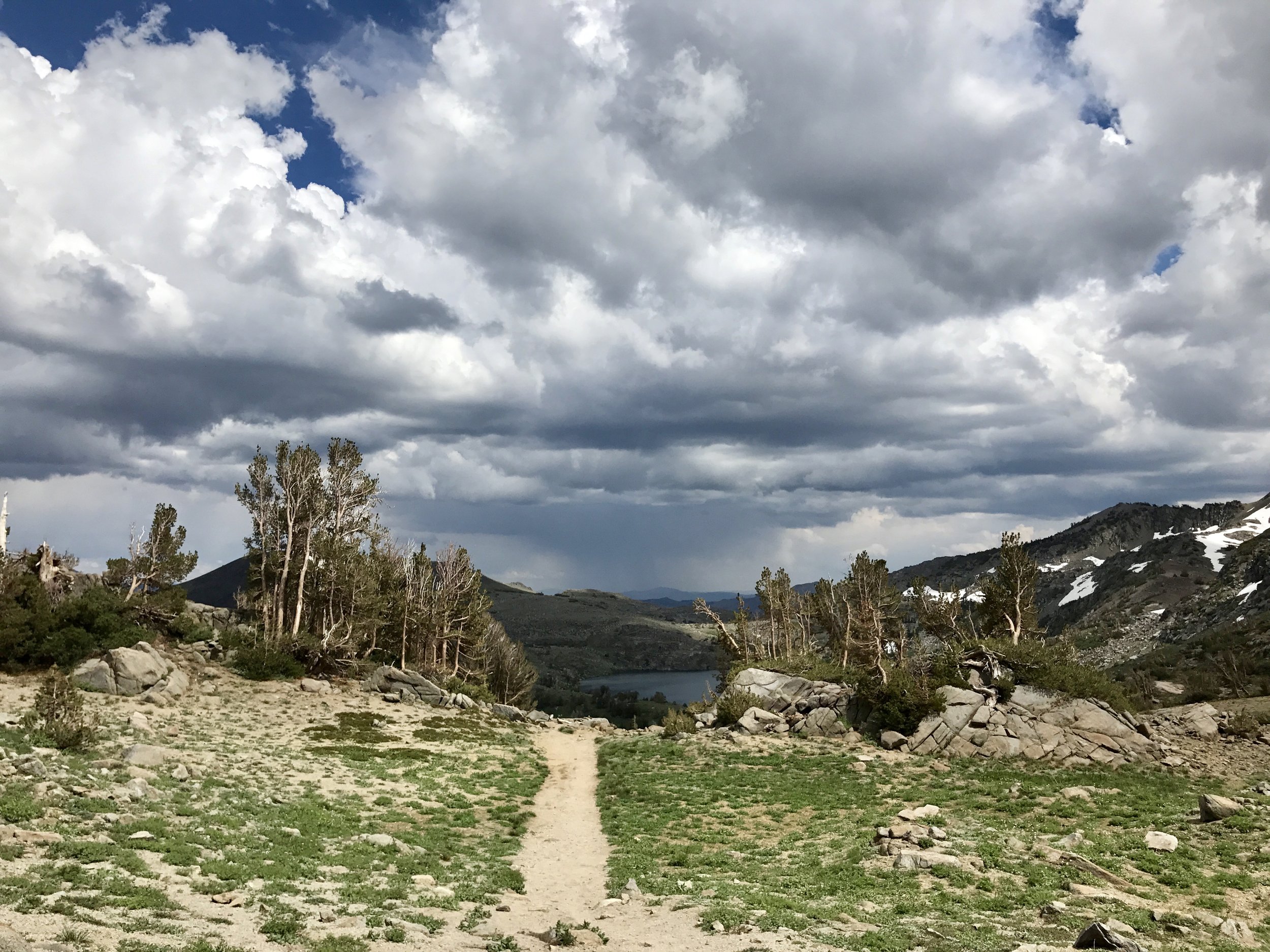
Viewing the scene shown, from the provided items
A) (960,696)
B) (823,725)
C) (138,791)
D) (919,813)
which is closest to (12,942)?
(138,791)

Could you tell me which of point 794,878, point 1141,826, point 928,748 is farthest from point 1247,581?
point 794,878

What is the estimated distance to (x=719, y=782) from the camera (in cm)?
2962

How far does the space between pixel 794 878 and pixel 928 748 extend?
791 inches

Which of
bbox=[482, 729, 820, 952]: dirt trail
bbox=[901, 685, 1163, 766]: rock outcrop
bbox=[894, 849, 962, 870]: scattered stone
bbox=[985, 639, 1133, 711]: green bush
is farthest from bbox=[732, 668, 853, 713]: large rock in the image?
bbox=[894, 849, 962, 870]: scattered stone

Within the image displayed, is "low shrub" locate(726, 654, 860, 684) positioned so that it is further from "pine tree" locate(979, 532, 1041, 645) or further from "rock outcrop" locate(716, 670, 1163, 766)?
"pine tree" locate(979, 532, 1041, 645)

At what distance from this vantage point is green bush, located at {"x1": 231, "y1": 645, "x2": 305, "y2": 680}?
158 ft

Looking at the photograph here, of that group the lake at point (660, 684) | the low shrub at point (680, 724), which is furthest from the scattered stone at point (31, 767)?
the lake at point (660, 684)

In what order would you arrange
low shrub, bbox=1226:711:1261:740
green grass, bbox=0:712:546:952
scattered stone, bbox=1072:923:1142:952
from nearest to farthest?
scattered stone, bbox=1072:923:1142:952
green grass, bbox=0:712:546:952
low shrub, bbox=1226:711:1261:740

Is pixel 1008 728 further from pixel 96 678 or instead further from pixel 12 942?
pixel 96 678

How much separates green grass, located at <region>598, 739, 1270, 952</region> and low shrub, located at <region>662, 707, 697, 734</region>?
9657mm

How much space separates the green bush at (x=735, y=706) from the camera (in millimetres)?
42688

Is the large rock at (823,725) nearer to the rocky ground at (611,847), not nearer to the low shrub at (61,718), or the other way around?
the rocky ground at (611,847)

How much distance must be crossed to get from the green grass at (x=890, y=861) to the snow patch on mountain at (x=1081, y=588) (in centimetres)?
14981

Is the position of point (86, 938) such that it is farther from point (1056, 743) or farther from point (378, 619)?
point (378, 619)
